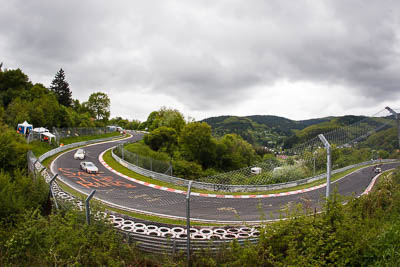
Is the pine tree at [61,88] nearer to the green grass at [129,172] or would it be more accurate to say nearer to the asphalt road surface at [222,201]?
the green grass at [129,172]

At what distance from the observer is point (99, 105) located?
7556 cm

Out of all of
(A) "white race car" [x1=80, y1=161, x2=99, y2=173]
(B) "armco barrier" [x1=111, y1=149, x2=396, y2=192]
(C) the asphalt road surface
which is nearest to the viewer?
(B) "armco barrier" [x1=111, y1=149, x2=396, y2=192]

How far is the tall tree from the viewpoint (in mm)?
75188

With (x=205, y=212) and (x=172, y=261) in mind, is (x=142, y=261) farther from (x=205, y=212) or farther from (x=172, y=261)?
(x=205, y=212)

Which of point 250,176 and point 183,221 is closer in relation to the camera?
point 250,176

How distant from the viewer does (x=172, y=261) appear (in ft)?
18.1

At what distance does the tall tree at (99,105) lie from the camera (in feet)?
247

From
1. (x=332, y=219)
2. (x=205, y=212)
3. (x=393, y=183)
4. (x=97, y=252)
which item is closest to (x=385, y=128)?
(x=393, y=183)

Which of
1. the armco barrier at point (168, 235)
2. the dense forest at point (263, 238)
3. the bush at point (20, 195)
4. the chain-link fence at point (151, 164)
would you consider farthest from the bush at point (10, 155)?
the armco barrier at point (168, 235)

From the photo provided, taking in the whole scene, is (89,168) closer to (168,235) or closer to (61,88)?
(168,235)

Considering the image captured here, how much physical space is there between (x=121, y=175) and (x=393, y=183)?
17.4 meters

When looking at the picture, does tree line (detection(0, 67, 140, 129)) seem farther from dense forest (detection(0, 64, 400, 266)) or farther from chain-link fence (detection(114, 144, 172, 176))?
dense forest (detection(0, 64, 400, 266))

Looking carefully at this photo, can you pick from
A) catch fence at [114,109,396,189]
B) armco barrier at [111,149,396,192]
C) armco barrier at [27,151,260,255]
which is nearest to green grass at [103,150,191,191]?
armco barrier at [111,149,396,192]

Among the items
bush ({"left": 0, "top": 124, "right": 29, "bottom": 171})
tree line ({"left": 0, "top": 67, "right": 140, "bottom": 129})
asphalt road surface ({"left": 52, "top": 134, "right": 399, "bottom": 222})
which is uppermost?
tree line ({"left": 0, "top": 67, "right": 140, "bottom": 129})
